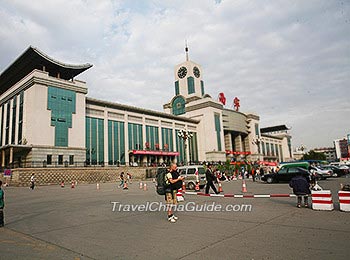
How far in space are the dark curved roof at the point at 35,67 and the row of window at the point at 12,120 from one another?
507cm

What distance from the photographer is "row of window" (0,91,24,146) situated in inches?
1613

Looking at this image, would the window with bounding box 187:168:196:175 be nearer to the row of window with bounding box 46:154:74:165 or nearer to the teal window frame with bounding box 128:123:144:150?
the row of window with bounding box 46:154:74:165

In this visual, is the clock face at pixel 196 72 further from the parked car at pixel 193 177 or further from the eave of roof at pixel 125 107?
the parked car at pixel 193 177

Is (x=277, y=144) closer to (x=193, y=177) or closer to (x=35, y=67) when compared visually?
(x=35, y=67)

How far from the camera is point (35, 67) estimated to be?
43.6 metres

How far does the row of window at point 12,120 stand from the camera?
134 feet

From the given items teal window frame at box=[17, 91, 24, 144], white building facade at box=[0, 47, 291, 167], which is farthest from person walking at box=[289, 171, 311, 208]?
teal window frame at box=[17, 91, 24, 144]

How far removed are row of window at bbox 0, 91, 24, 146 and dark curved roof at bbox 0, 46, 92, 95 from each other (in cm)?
507

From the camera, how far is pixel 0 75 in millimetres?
48125

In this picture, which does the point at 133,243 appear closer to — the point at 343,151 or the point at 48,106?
the point at 48,106

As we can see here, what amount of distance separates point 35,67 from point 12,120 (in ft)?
30.9

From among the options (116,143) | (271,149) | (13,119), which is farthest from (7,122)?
(271,149)

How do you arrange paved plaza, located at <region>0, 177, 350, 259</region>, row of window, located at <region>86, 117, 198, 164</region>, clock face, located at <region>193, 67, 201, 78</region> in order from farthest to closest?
clock face, located at <region>193, 67, 201, 78</region> → row of window, located at <region>86, 117, 198, 164</region> → paved plaza, located at <region>0, 177, 350, 259</region>

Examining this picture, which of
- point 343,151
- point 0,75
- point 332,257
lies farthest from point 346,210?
point 343,151
